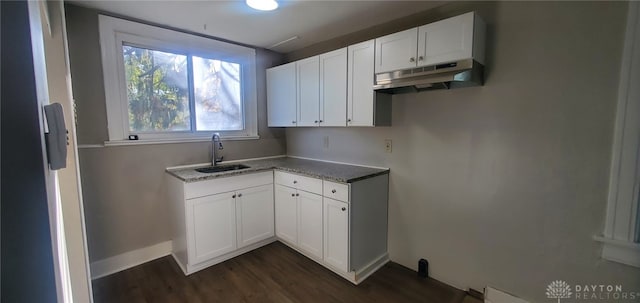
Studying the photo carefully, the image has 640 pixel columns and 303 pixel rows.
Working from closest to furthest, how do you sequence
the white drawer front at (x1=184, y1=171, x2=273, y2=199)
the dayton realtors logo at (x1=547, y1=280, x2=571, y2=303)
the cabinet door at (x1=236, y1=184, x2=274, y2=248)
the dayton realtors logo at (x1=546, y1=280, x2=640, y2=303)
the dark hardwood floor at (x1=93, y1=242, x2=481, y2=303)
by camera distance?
1. the dayton realtors logo at (x1=546, y1=280, x2=640, y2=303)
2. the dayton realtors logo at (x1=547, y1=280, x2=571, y2=303)
3. the dark hardwood floor at (x1=93, y1=242, x2=481, y2=303)
4. the white drawer front at (x1=184, y1=171, x2=273, y2=199)
5. the cabinet door at (x1=236, y1=184, x2=274, y2=248)

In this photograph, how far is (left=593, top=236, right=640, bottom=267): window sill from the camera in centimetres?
147

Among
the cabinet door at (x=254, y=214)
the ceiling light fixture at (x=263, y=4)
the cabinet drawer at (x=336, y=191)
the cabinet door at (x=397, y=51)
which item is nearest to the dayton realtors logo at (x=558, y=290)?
the cabinet drawer at (x=336, y=191)

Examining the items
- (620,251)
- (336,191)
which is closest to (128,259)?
(336,191)

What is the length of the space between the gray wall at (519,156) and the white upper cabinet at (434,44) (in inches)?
10.7

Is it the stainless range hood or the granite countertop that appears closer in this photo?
the stainless range hood

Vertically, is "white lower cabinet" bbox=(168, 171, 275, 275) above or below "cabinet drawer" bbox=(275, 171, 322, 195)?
below

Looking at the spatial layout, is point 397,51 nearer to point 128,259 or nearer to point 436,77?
point 436,77

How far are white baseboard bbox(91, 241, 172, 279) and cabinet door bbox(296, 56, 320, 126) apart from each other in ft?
6.31

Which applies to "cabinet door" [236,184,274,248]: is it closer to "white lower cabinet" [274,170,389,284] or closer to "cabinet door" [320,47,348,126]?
"white lower cabinet" [274,170,389,284]

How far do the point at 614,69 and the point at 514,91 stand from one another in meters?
0.46

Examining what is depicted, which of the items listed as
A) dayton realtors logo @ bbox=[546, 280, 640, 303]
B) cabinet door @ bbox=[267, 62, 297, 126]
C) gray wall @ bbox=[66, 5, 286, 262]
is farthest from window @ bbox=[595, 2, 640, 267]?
gray wall @ bbox=[66, 5, 286, 262]

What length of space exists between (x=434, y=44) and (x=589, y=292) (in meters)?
1.85

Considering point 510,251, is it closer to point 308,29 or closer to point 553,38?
point 553,38

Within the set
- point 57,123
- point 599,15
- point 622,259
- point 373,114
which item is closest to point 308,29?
point 373,114
